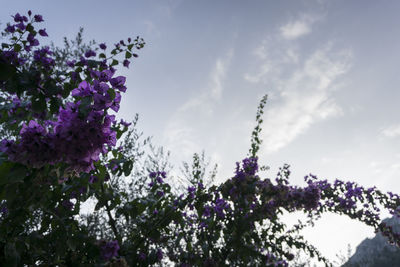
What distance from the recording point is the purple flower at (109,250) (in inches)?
88.1

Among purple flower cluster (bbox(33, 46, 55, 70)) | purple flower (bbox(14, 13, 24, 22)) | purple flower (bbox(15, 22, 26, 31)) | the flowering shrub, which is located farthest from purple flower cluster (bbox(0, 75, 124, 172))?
purple flower (bbox(14, 13, 24, 22))

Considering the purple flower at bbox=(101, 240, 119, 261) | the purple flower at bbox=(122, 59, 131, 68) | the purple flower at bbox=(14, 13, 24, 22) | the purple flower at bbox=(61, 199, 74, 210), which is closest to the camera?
the purple flower at bbox=(101, 240, 119, 261)

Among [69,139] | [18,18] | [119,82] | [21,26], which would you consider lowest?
[69,139]

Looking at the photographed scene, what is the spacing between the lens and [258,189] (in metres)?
4.09

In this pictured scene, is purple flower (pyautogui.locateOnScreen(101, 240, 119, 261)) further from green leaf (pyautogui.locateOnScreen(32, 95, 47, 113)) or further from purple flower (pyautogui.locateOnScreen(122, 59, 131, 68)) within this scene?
purple flower (pyautogui.locateOnScreen(122, 59, 131, 68))

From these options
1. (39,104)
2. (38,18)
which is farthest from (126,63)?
(39,104)

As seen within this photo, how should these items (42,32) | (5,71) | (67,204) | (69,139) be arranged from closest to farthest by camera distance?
(5,71)
(69,139)
(67,204)
(42,32)

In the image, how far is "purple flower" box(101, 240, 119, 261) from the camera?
7.34 feet

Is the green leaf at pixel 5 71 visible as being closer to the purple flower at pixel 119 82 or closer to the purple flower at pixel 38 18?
the purple flower at pixel 119 82

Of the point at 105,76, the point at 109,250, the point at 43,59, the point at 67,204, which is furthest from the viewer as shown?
the point at 43,59

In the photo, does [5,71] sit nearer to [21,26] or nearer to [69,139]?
[69,139]

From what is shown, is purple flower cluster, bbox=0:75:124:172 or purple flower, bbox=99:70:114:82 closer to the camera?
purple flower cluster, bbox=0:75:124:172

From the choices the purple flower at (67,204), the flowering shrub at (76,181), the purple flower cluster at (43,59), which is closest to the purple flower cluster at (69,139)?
the flowering shrub at (76,181)

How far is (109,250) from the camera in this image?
7.55 feet
